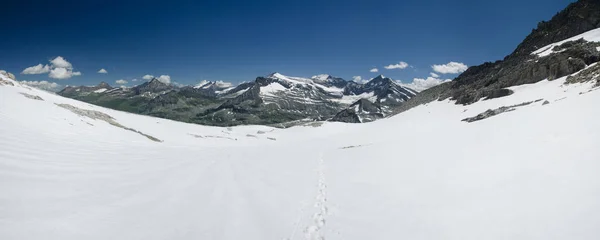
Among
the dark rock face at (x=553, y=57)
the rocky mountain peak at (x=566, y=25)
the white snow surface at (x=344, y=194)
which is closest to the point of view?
the white snow surface at (x=344, y=194)

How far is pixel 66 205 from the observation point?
8.92m

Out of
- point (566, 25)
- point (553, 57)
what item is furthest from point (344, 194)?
point (566, 25)

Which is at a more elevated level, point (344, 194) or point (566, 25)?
point (566, 25)

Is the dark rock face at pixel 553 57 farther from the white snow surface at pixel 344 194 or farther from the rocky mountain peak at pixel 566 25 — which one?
the white snow surface at pixel 344 194

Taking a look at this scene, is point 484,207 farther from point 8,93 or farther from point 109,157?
point 8,93

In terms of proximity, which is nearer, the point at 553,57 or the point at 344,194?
the point at 344,194

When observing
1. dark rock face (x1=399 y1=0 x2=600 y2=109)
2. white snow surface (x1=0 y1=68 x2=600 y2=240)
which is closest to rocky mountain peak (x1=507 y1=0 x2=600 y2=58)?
dark rock face (x1=399 y1=0 x2=600 y2=109)

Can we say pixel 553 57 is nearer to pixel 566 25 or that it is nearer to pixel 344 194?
pixel 566 25

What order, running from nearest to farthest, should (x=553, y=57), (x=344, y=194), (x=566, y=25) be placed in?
(x=344, y=194)
(x=553, y=57)
(x=566, y=25)

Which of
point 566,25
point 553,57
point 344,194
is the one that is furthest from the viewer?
point 566,25

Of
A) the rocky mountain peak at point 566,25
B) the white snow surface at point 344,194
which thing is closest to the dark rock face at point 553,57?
the rocky mountain peak at point 566,25

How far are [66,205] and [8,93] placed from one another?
1432 inches

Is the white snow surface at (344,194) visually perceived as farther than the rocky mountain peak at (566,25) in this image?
No

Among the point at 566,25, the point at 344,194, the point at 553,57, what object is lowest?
the point at 344,194
